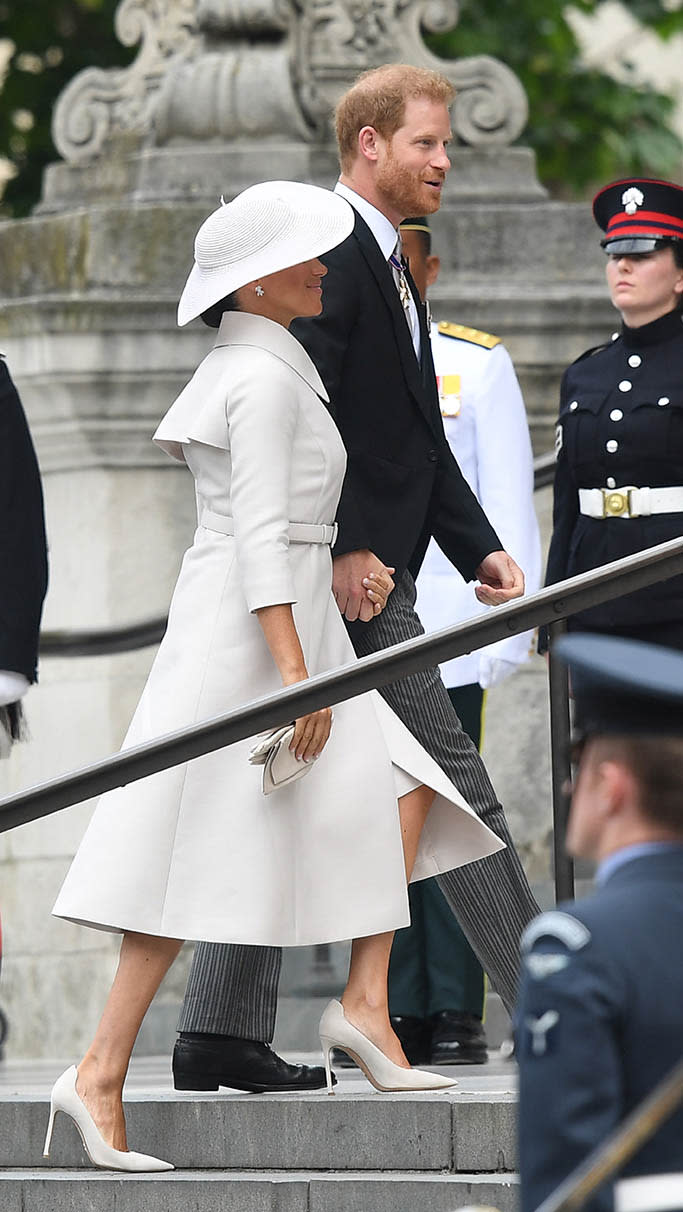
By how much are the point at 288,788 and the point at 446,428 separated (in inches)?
68.4

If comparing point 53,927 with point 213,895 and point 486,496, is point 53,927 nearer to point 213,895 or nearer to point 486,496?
point 486,496

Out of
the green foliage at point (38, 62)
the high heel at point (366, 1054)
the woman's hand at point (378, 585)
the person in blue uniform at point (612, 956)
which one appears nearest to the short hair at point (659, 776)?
the person in blue uniform at point (612, 956)

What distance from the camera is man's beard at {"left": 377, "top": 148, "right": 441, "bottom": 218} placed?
17.4 feet

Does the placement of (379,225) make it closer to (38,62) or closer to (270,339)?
(270,339)

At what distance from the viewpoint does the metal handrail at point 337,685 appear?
14.8 feet

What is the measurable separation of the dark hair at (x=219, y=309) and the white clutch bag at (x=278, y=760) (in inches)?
31.4

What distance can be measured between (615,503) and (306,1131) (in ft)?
5.48

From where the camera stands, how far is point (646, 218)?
5871 millimetres

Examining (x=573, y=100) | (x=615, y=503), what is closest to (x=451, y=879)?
(x=615, y=503)

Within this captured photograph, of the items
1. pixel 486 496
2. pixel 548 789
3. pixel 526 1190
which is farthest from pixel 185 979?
pixel 526 1190

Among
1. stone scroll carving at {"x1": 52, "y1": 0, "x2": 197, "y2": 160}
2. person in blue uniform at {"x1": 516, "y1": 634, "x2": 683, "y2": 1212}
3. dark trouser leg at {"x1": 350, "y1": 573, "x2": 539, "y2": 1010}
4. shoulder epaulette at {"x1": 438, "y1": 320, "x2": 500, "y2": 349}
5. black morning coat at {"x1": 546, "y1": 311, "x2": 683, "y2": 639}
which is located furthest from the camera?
stone scroll carving at {"x1": 52, "y1": 0, "x2": 197, "y2": 160}

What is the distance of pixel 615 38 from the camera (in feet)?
68.6

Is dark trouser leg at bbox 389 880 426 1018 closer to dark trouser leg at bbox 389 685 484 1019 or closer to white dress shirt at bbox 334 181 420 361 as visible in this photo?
dark trouser leg at bbox 389 685 484 1019

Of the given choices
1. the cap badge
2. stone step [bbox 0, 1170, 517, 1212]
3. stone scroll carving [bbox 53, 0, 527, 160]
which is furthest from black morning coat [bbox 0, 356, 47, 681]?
stone scroll carving [bbox 53, 0, 527, 160]
